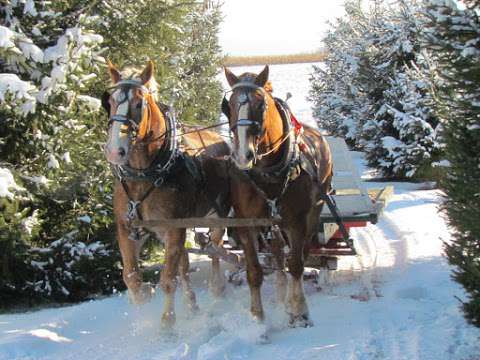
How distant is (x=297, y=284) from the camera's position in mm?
5645

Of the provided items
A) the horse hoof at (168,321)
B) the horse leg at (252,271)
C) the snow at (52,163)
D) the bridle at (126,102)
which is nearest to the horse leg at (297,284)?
the horse leg at (252,271)

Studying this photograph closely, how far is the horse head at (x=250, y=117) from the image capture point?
4.67 meters

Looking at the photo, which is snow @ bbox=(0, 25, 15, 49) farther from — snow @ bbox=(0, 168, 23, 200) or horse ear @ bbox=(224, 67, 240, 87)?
horse ear @ bbox=(224, 67, 240, 87)

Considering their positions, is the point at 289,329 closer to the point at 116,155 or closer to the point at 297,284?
the point at 297,284

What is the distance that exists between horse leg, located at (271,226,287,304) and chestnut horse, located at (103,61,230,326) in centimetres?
89

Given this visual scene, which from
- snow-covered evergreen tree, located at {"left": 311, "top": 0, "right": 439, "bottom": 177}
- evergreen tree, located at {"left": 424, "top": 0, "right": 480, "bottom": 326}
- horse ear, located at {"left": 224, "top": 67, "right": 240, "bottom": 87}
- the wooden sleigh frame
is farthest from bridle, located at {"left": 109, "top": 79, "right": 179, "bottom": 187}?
snow-covered evergreen tree, located at {"left": 311, "top": 0, "right": 439, "bottom": 177}

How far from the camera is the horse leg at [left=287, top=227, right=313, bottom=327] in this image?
5.50m

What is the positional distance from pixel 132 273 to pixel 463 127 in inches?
118

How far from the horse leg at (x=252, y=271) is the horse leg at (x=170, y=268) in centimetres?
55

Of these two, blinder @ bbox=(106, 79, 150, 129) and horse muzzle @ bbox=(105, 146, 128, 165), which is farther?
blinder @ bbox=(106, 79, 150, 129)

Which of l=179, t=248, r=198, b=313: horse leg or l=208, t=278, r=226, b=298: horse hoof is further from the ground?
l=179, t=248, r=198, b=313: horse leg

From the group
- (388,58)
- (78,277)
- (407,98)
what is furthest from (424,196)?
(78,277)

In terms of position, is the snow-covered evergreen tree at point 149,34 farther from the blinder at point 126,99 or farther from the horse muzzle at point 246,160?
the horse muzzle at point 246,160

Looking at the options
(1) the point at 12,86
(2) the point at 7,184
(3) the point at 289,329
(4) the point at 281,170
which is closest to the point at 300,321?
(3) the point at 289,329
